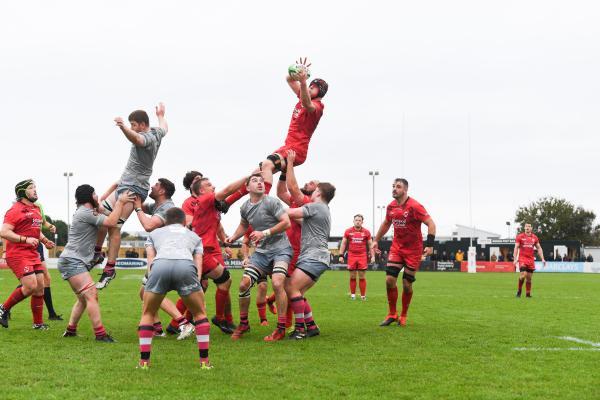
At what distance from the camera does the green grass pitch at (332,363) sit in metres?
6.05

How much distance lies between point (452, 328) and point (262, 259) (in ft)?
11.2

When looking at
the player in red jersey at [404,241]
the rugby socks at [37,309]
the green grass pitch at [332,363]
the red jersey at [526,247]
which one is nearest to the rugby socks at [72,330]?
the green grass pitch at [332,363]

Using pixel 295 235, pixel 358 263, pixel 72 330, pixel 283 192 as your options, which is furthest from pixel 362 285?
pixel 72 330

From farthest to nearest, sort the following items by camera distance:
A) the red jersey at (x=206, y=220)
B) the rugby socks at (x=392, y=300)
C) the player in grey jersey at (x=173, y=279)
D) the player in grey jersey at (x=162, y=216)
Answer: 1. the rugby socks at (x=392, y=300)
2. the red jersey at (x=206, y=220)
3. the player in grey jersey at (x=162, y=216)
4. the player in grey jersey at (x=173, y=279)

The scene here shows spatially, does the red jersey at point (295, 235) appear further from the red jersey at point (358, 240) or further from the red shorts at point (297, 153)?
the red jersey at point (358, 240)

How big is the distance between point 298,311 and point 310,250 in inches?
36.2

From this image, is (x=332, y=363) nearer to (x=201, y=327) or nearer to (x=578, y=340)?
(x=201, y=327)

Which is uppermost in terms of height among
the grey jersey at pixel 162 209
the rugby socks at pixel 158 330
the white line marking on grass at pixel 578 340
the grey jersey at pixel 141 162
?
the grey jersey at pixel 141 162

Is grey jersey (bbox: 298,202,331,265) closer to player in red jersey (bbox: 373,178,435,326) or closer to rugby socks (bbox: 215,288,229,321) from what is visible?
rugby socks (bbox: 215,288,229,321)

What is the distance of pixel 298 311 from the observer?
387 inches

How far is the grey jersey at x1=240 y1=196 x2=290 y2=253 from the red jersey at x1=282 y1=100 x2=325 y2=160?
1052mm

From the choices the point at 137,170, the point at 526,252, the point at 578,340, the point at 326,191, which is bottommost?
the point at 578,340

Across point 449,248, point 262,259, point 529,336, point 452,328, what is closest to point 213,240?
point 262,259

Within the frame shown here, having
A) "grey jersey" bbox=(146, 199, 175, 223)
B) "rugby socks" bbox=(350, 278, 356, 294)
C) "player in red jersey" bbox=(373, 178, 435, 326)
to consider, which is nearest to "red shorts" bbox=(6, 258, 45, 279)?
"grey jersey" bbox=(146, 199, 175, 223)
